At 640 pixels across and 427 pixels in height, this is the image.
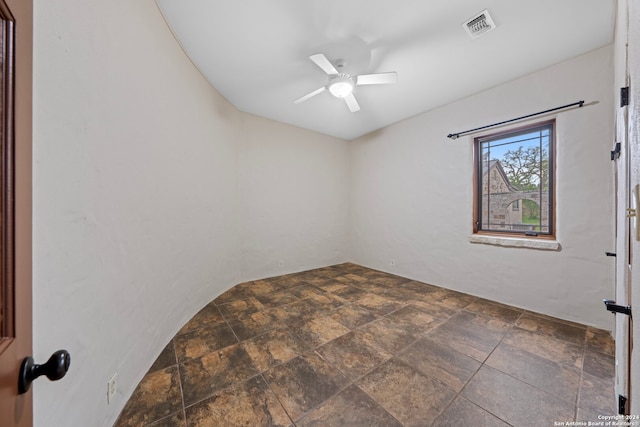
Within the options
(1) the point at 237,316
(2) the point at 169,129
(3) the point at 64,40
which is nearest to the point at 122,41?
(3) the point at 64,40

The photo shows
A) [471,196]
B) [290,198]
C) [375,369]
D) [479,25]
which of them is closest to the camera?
[375,369]

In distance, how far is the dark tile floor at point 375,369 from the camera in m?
1.27

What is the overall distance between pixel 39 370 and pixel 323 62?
2325 mm

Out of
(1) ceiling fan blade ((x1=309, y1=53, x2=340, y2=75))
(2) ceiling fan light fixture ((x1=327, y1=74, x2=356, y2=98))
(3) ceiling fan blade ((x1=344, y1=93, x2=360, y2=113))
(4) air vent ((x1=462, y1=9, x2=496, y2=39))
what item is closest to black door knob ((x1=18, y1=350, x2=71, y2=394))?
(1) ceiling fan blade ((x1=309, y1=53, x2=340, y2=75))

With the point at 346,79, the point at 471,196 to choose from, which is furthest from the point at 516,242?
the point at 346,79

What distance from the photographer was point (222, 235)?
9.75ft

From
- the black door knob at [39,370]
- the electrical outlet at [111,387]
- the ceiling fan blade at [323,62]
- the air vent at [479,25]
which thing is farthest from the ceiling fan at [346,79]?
the electrical outlet at [111,387]

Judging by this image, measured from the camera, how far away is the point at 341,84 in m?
2.26

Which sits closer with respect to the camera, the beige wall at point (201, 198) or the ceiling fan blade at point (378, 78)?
the beige wall at point (201, 198)

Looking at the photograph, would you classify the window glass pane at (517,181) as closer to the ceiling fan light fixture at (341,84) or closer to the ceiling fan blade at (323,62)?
the ceiling fan light fixture at (341,84)

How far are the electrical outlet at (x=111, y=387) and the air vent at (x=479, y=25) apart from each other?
11.2 ft

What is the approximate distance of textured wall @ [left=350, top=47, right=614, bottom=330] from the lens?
2.11 meters

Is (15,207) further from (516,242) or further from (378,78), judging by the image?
(516,242)

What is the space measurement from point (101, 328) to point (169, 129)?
151 centimetres
